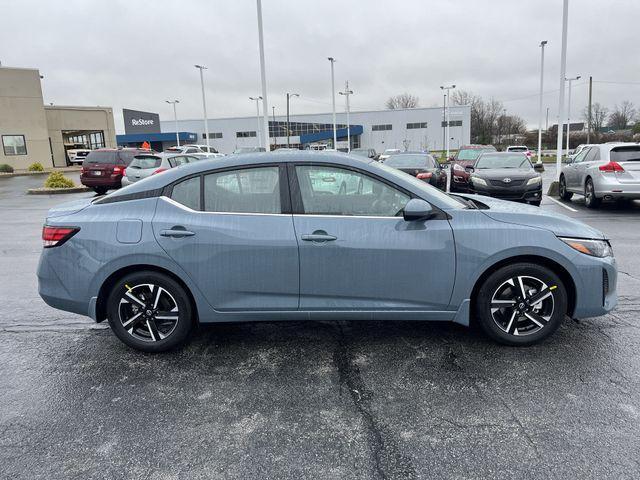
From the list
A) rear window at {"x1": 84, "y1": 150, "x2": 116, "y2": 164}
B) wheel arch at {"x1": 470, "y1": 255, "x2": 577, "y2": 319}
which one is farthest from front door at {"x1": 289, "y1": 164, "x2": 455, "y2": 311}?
rear window at {"x1": 84, "y1": 150, "x2": 116, "y2": 164}

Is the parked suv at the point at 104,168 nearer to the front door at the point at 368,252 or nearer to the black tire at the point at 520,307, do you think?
the front door at the point at 368,252

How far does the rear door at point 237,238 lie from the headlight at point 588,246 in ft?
6.98

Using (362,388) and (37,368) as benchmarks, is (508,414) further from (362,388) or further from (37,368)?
(37,368)

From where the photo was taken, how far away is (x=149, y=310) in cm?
373

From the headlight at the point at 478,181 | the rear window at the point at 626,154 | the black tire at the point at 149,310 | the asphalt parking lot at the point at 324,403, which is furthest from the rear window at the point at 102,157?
the rear window at the point at 626,154

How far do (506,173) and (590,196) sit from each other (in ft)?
6.80

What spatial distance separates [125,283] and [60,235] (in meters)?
0.65

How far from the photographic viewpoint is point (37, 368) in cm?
368

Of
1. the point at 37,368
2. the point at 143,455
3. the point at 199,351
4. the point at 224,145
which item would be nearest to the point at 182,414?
the point at 143,455

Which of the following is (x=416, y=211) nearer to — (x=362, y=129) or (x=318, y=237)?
(x=318, y=237)

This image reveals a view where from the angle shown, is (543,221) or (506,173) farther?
(506,173)

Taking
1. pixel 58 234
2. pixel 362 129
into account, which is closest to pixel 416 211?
pixel 58 234

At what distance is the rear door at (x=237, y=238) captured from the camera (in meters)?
3.57

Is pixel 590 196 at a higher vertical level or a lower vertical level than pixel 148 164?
lower
